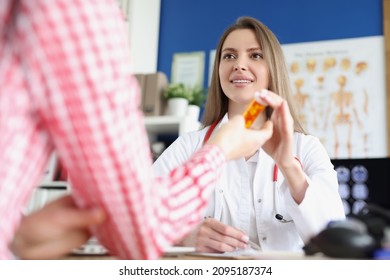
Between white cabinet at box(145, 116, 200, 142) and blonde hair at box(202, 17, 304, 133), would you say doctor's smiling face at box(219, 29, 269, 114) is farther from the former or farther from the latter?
white cabinet at box(145, 116, 200, 142)

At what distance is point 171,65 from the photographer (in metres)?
2.57

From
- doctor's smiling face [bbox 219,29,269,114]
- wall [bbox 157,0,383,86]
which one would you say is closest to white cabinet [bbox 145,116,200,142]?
wall [bbox 157,0,383,86]

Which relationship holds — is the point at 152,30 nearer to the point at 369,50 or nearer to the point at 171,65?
the point at 171,65

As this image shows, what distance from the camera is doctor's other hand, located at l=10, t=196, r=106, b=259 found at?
39 cm

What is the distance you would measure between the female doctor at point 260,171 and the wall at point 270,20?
1093 millimetres

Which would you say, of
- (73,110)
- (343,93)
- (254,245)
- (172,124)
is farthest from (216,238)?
(343,93)

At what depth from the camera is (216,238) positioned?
98 cm

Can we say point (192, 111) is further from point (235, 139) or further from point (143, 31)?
point (235, 139)

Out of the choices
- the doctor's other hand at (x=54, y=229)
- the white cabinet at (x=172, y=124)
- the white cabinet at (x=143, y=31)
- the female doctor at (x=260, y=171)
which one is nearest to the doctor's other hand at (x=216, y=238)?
the female doctor at (x=260, y=171)

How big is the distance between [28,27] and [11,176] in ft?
0.40

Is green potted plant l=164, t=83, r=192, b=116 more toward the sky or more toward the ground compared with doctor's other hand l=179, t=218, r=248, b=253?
more toward the sky

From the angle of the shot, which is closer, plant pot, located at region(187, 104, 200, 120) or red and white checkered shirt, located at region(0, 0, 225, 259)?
red and white checkered shirt, located at region(0, 0, 225, 259)

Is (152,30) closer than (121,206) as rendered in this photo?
No
